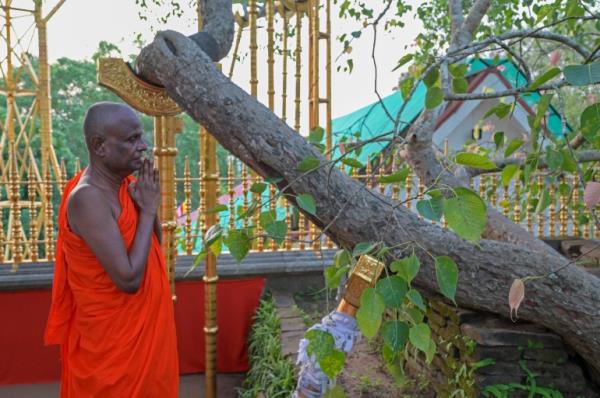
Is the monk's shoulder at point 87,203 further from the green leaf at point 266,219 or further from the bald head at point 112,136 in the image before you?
the green leaf at point 266,219

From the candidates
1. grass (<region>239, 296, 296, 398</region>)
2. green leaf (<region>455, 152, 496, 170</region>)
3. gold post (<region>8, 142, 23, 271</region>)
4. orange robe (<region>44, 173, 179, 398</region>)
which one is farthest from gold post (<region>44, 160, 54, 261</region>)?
green leaf (<region>455, 152, 496, 170</region>)

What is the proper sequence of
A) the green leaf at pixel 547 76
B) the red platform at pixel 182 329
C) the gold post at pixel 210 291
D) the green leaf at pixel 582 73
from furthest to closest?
the red platform at pixel 182 329
the gold post at pixel 210 291
the green leaf at pixel 547 76
the green leaf at pixel 582 73

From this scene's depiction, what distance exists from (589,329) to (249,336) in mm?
2684

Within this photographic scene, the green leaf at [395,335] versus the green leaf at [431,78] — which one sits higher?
the green leaf at [431,78]

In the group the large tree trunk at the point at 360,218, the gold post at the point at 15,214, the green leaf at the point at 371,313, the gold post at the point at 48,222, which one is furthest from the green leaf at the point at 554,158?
the gold post at the point at 15,214

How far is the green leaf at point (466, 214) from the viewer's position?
107cm

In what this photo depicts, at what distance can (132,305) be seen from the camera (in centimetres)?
212

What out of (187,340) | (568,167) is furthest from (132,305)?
(187,340)

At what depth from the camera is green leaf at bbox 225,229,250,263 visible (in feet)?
4.51

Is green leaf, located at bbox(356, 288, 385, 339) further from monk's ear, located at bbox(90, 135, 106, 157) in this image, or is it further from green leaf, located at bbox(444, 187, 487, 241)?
monk's ear, located at bbox(90, 135, 106, 157)

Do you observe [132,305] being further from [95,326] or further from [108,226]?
[108,226]

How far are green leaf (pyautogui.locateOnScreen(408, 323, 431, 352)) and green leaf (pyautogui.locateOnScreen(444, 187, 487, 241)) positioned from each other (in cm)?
25

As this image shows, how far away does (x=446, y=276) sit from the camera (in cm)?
114

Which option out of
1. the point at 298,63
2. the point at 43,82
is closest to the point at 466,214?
the point at 298,63
